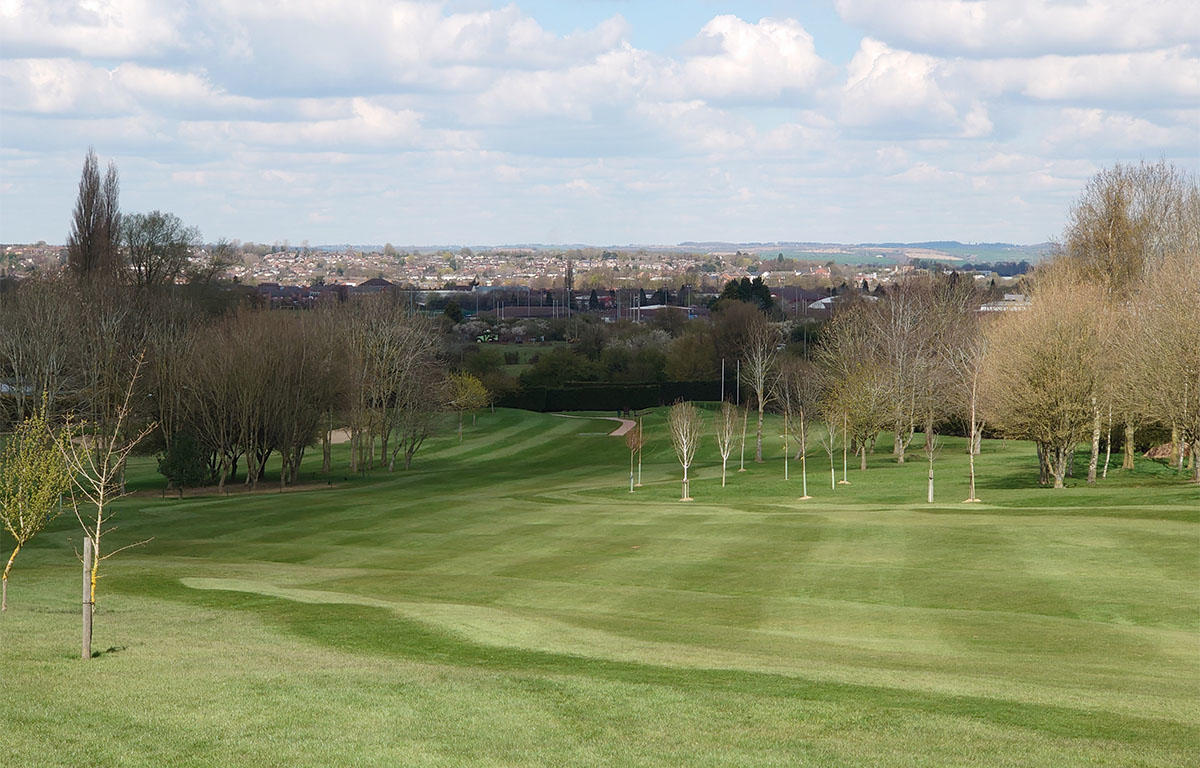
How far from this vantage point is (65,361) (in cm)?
5681

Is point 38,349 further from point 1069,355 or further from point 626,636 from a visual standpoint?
point 1069,355

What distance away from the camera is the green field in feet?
37.6

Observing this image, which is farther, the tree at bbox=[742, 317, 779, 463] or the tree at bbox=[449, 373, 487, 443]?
the tree at bbox=[449, 373, 487, 443]

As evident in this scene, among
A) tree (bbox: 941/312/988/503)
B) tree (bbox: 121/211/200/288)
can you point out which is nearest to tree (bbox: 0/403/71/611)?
tree (bbox: 941/312/988/503)

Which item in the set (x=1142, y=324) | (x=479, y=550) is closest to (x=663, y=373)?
(x=1142, y=324)

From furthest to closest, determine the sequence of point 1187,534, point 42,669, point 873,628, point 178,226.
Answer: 1. point 178,226
2. point 1187,534
3. point 873,628
4. point 42,669

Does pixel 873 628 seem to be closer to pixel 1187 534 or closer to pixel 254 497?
pixel 1187 534

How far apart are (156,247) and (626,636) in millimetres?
92005

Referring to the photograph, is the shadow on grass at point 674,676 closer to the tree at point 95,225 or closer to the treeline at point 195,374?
the treeline at point 195,374

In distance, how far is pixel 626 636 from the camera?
63.8ft

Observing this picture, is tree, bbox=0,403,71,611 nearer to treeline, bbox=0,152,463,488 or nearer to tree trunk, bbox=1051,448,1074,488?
treeline, bbox=0,152,463,488

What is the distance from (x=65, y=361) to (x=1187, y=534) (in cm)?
5219

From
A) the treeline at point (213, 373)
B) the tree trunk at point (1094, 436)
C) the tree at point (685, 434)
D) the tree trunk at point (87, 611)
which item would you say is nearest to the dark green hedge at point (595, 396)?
the treeline at point (213, 373)

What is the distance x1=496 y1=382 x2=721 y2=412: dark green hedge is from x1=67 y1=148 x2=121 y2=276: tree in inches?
1441
